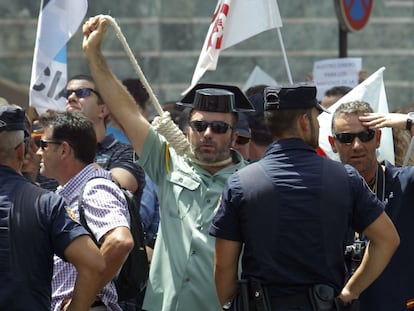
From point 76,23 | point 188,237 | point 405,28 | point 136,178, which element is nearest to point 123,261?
point 188,237

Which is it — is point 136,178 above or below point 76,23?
below

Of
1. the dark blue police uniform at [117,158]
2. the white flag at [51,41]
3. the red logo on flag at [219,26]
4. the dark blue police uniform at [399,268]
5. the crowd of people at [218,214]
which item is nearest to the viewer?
the crowd of people at [218,214]

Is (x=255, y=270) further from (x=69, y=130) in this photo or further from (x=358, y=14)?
Result: (x=358, y=14)

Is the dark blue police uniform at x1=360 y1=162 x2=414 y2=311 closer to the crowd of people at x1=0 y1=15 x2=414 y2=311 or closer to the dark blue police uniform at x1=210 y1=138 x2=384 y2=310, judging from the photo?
the crowd of people at x1=0 y1=15 x2=414 y2=311

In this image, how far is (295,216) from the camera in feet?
17.0

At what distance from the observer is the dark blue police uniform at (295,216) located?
5.20 metres

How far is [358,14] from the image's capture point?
1224 cm

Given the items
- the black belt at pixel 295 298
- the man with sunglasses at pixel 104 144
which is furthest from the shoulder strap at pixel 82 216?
the man with sunglasses at pixel 104 144

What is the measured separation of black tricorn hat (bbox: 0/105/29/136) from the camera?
5234 millimetres

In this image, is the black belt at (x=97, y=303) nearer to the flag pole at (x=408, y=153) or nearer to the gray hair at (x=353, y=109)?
the gray hair at (x=353, y=109)

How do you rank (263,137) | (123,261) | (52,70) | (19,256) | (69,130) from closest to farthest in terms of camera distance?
(19,256) → (123,261) → (69,130) → (263,137) → (52,70)

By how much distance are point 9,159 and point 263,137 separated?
9.45 feet

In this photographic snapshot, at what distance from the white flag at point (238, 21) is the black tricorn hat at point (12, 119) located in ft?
8.52

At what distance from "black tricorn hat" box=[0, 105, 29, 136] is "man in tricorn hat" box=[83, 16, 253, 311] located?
89cm
